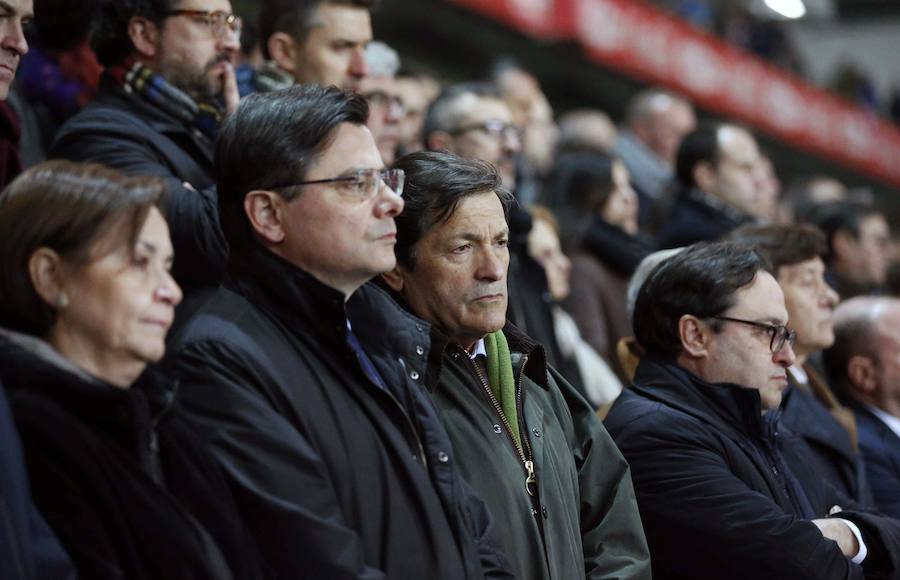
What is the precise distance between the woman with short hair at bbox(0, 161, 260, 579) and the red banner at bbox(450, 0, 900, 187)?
785cm

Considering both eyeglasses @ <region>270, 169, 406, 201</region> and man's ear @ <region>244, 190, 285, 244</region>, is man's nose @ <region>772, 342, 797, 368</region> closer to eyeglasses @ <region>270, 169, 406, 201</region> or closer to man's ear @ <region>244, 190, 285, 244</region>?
eyeglasses @ <region>270, 169, 406, 201</region>

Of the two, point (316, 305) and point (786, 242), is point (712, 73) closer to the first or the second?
point (786, 242)

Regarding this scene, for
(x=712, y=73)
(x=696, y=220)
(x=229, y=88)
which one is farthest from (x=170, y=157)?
(x=712, y=73)

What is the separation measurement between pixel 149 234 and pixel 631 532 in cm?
140

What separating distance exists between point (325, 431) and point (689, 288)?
5.36 feet

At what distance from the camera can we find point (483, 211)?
326 cm

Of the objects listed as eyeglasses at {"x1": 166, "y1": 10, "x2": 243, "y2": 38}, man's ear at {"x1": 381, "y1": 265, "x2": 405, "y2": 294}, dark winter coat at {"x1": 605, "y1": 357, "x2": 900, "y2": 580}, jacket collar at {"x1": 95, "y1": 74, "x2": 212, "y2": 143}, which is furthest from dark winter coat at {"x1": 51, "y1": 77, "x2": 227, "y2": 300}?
dark winter coat at {"x1": 605, "y1": 357, "x2": 900, "y2": 580}

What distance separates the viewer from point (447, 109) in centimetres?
524

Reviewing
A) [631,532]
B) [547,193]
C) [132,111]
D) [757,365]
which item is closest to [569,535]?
[631,532]

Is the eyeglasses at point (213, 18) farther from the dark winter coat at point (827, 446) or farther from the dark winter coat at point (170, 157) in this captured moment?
the dark winter coat at point (827, 446)

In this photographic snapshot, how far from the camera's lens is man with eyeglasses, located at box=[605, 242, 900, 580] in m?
3.43

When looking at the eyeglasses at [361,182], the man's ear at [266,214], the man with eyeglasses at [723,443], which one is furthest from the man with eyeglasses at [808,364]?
the man's ear at [266,214]

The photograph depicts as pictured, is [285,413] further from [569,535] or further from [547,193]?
[547,193]

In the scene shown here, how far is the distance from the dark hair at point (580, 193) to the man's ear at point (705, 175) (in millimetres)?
587
